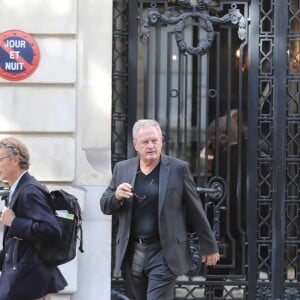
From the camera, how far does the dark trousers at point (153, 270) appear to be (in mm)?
5410

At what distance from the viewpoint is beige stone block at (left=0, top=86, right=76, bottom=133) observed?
7.19 metres

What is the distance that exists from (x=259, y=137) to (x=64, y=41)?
2.09 metres

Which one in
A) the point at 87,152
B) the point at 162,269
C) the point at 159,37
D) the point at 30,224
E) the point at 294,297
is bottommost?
the point at 294,297

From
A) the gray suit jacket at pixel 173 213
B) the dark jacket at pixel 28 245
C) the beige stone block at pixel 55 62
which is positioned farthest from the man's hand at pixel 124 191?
the beige stone block at pixel 55 62

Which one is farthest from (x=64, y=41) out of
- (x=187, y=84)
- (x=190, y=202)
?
(x=190, y=202)

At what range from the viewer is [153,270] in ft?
17.8

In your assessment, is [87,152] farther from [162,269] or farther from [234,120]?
[162,269]

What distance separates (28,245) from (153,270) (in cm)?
104

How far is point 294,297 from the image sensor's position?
753 centimetres

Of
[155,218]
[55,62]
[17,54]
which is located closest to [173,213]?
[155,218]

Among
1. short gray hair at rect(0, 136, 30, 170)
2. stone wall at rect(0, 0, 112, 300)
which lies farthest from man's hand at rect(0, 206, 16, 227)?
stone wall at rect(0, 0, 112, 300)

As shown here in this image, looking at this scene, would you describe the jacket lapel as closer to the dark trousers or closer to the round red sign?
the dark trousers

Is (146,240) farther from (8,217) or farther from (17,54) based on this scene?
(17,54)

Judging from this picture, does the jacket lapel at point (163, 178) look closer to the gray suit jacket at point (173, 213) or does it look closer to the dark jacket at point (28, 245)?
the gray suit jacket at point (173, 213)
